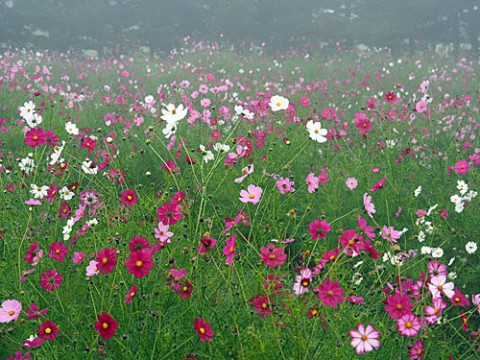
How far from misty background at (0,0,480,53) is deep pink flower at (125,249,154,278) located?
1322 centimetres

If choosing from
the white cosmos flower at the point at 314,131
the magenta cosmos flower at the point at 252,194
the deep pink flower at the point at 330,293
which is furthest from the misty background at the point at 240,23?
the deep pink flower at the point at 330,293

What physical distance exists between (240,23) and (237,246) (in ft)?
46.2

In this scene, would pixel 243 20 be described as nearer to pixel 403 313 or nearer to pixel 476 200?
pixel 476 200

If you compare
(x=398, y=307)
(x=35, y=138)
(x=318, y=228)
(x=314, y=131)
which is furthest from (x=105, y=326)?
(x=314, y=131)

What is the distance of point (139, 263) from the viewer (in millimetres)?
1630

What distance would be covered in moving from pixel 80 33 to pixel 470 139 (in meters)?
12.5

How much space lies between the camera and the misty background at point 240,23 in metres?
14.3

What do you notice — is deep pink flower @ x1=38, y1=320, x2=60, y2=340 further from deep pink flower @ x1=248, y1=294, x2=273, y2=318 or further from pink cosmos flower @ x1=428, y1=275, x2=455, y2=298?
pink cosmos flower @ x1=428, y1=275, x2=455, y2=298

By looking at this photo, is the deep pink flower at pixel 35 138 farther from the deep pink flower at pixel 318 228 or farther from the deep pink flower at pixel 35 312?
the deep pink flower at pixel 318 228

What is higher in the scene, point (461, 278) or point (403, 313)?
point (403, 313)

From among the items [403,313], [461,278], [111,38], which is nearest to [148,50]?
[111,38]

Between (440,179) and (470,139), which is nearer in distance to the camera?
(440,179)

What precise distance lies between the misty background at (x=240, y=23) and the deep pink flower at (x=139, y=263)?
13.2 metres

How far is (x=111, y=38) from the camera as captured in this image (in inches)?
583
